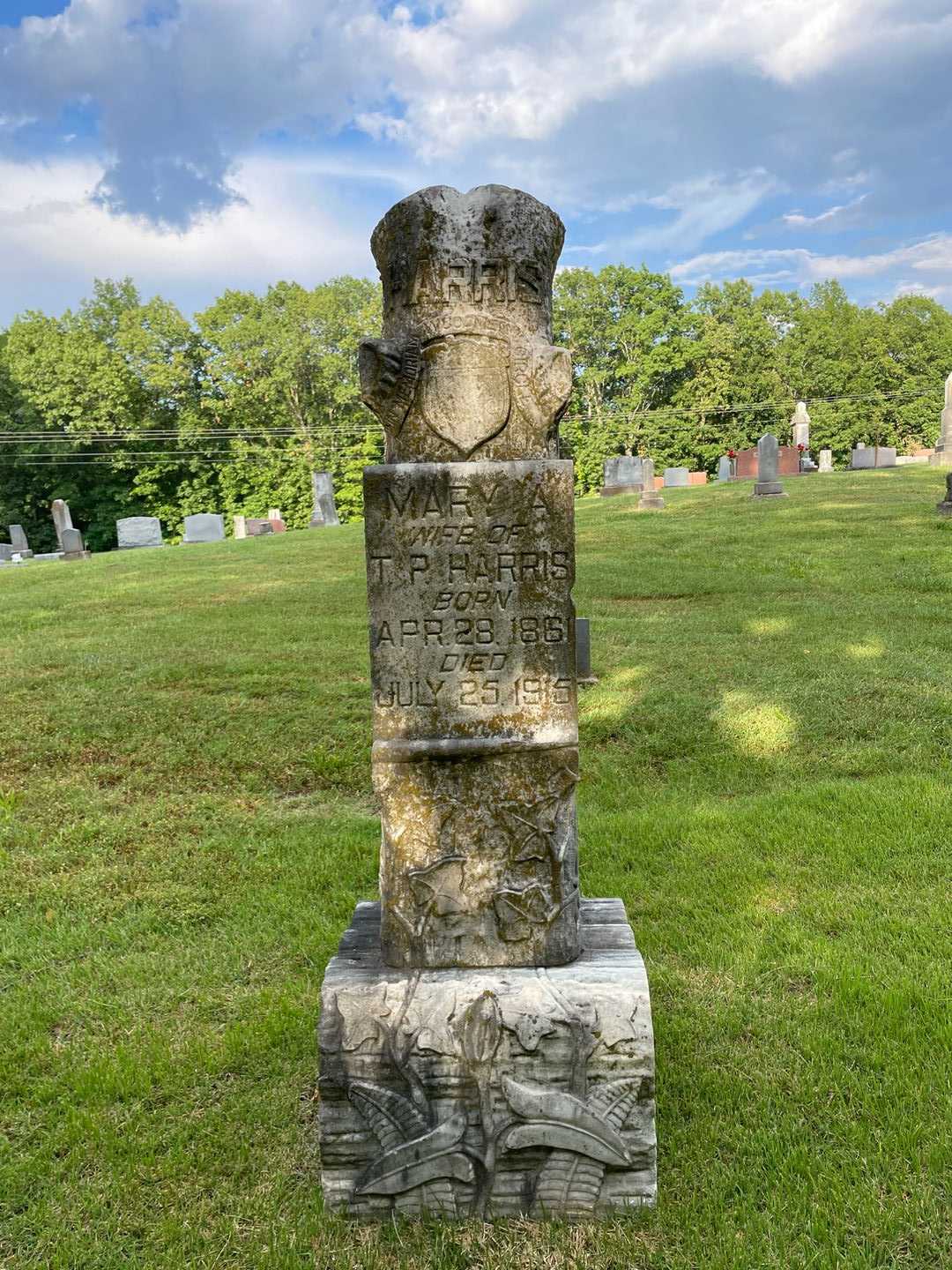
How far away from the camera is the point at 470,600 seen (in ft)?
8.38

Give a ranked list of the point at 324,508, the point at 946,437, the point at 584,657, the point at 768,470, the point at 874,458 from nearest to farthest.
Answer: the point at 584,657, the point at 768,470, the point at 946,437, the point at 324,508, the point at 874,458

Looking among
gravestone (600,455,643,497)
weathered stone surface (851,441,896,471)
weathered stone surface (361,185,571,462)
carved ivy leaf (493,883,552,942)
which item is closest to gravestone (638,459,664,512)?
gravestone (600,455,643,497)

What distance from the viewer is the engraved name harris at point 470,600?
2.52 meters

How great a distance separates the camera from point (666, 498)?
76.5ft

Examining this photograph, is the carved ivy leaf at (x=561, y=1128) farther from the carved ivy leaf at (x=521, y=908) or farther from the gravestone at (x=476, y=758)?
the carved ivy leaf at (x=521, y=908)

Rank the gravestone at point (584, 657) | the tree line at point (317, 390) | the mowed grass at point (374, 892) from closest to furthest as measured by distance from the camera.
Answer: the mowed grass at point (374, 892)
the gravestone at point (584, 657)
the tree line at point (317, 390)

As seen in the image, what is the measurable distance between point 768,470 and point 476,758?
19.9m

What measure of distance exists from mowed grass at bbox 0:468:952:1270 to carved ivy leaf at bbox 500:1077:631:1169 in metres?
0.20

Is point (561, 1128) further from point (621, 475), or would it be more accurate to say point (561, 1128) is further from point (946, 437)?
point (946, 437)

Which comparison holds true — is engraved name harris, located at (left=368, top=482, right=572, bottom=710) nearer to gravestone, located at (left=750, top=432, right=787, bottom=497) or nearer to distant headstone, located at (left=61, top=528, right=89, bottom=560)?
gravestone, located at (left=750, top=432, right=787, bottom=497)

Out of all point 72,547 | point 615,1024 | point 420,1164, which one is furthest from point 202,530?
point 615,1024

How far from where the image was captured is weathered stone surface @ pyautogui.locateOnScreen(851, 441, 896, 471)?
99.6 ft

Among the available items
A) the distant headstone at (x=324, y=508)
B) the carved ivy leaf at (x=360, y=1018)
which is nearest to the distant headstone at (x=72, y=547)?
the distant headstone at (x=324, y=508)

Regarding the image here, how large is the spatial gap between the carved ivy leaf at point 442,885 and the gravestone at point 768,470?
63.9ft
